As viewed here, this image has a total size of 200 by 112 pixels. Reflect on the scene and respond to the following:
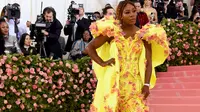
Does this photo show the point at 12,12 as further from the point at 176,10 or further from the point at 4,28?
the point at 176,10

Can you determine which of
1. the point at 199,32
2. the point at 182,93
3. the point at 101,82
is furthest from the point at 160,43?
the point at 199,32

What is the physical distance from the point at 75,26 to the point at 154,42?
5.01 metres

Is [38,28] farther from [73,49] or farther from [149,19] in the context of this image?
[149,19]

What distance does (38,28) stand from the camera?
8.30 metres

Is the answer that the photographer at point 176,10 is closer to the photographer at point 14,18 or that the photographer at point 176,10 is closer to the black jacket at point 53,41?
the photographer at point 14,18

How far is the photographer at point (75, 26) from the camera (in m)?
9.34

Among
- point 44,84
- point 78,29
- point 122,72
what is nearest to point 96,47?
point 122,72

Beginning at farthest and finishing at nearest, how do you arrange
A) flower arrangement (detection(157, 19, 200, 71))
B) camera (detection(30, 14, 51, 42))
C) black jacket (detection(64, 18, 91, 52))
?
flower arrangement (detection(157, 19, 200, 71)), black jacket (detection(64, 18, 91, 52)), camera (detection(30, 14, 51, 42))

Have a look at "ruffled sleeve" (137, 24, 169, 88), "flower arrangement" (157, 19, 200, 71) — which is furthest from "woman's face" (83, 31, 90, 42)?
"ruffled sleeve" (137, 24, 169, 88)

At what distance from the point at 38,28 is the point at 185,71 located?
10.4 ft

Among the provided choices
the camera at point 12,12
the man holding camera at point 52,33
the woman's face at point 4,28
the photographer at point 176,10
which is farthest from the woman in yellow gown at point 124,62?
the photographer at point 176,10

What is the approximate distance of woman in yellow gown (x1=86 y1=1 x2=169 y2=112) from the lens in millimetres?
4352

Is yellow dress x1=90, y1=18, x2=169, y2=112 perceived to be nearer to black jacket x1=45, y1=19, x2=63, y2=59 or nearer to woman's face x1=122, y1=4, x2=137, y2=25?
woman's face x1=122, y1=4, x2=137, y2=25

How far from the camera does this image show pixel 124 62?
173 inches
